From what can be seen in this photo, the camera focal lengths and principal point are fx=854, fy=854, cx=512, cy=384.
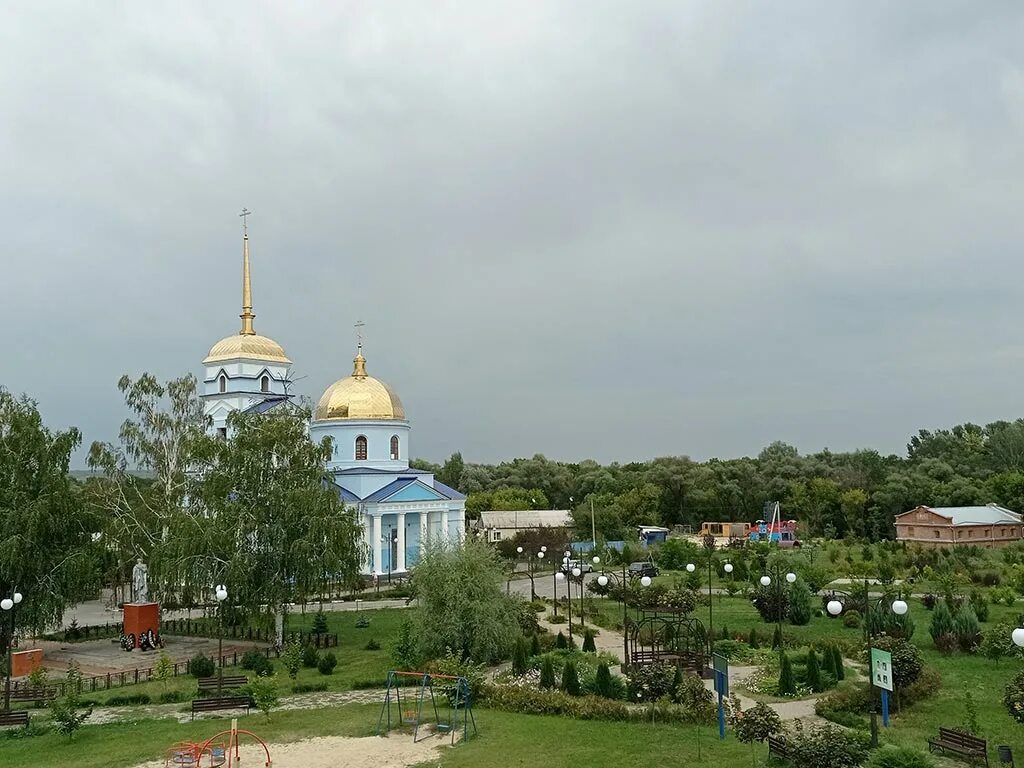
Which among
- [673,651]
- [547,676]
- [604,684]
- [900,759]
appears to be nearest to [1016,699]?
[900,759]

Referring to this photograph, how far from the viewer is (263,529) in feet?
86.4

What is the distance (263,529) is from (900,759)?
1947 centimetres

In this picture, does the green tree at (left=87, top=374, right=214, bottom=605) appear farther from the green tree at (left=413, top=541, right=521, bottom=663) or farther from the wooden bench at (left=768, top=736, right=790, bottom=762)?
the wooden bench at (left=768, top=736, right=790, bottom=762)

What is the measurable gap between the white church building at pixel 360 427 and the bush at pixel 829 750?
3545cm

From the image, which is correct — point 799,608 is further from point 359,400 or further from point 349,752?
point 359,400

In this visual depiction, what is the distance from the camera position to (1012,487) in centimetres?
5659

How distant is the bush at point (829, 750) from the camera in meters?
12.4

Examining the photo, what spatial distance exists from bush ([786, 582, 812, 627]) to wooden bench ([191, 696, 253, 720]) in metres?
18.0

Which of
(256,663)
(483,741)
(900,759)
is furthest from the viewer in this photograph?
(256,663)

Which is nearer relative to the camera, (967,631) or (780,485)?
→ (967,631)

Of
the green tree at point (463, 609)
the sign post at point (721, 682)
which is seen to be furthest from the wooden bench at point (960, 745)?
the green tree at point (463, 609)

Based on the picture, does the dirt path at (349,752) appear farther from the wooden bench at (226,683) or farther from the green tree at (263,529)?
the green tree at (263,529)

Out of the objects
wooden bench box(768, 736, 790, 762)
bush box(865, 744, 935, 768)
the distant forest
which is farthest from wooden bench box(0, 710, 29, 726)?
the distant forest

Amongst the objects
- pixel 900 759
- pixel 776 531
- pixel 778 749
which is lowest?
pixel 778 749
